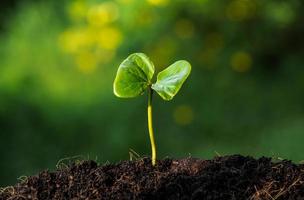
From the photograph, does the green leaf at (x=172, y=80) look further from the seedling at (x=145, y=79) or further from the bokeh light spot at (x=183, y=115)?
the bokeh light spot at (x=183, y=115)

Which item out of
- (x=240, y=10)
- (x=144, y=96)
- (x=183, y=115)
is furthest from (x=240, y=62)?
(x=144, y=96)

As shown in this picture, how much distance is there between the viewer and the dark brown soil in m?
1.81

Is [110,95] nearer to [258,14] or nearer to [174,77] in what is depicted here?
[258,14]

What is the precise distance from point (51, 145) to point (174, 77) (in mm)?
3966

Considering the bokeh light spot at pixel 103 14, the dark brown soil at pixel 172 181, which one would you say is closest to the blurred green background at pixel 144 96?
the bokeh light spot at pixel 103 14

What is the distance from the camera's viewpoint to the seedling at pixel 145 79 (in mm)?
1957

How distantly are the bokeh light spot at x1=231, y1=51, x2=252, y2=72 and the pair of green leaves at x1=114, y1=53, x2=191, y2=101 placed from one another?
472cm

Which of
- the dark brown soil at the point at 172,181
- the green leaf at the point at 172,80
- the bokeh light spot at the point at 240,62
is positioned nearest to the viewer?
the dark brown soil at the point at 172,181

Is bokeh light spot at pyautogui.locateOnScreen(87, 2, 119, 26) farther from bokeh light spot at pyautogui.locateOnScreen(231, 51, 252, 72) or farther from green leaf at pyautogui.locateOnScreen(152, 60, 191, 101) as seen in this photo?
green leaf at pyautogui.locateOnScreen(152, 60, 191, 101)

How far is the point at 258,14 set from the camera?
22.7ft

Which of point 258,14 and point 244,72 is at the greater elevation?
point 258,14

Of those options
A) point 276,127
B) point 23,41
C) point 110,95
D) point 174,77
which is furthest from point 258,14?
point 174,77

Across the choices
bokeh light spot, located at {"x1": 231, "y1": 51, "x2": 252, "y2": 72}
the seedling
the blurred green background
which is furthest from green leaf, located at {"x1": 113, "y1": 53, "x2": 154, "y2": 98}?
bokeh light spot, located at {"x1": 231, "y1": 51, "x2": 252, "y2": 72}

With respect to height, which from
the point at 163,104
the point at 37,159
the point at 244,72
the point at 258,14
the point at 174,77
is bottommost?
the point at 174,77
